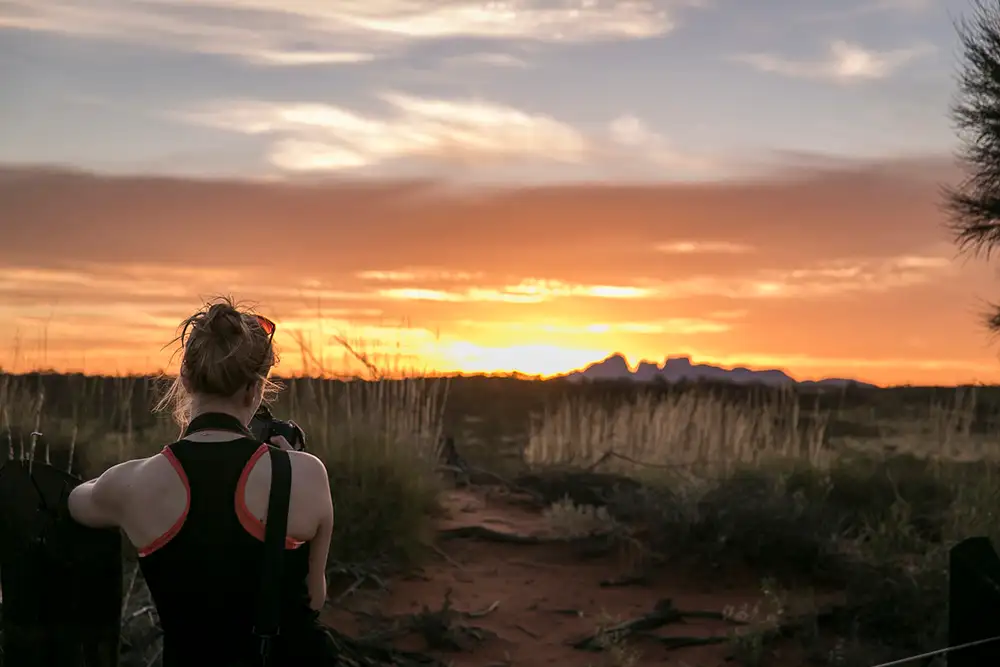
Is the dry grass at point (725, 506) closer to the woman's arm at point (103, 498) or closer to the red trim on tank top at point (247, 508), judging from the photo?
the woman's arm at point (103, 498)

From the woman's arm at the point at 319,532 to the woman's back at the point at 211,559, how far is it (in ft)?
0.28

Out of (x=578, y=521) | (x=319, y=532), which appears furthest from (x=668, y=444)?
(x=319, y=532)

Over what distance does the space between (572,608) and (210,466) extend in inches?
238

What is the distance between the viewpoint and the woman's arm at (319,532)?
10.2 feet

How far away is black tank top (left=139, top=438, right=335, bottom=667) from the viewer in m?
3.01

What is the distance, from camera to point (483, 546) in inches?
393

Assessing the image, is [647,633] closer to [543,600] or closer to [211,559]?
[543,600]

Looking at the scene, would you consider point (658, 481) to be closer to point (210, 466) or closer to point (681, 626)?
point (681, 626)

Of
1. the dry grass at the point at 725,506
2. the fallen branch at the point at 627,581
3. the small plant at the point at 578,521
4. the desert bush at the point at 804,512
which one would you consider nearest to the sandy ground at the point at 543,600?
the fallen branch at the point at 627,581

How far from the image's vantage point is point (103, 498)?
3203mm

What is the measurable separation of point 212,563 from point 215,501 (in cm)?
17

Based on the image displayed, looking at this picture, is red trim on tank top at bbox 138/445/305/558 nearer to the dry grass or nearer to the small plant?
the dry grass

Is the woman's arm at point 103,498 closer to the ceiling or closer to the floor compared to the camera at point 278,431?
closer to the floor

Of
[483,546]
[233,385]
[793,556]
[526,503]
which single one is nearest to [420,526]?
[483,546]
